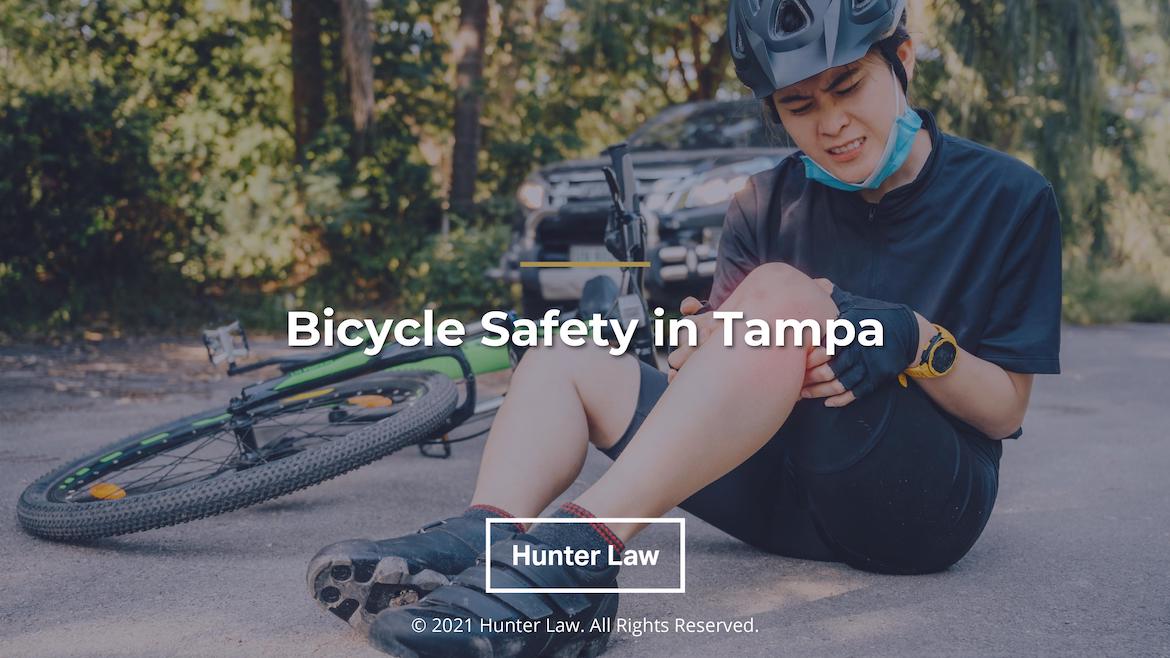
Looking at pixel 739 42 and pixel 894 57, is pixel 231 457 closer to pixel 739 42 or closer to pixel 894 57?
pixel 739 42

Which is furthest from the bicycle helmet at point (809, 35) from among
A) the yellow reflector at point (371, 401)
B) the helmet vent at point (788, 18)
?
the yellow reflector at point (371, 401)

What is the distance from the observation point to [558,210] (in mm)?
7766

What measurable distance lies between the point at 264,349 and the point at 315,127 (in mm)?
3863

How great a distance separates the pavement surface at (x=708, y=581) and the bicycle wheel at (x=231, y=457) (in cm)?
11

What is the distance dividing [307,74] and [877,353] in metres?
10.2

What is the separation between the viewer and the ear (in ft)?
7.48

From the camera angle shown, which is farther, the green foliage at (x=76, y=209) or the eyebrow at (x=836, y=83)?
the green foliage at (x=76, y=209)

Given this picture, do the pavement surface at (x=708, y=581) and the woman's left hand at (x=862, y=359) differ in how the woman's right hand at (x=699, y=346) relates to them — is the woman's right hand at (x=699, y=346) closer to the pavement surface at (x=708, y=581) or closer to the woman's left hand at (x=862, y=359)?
the woman's left hand at (x=862, y=359)

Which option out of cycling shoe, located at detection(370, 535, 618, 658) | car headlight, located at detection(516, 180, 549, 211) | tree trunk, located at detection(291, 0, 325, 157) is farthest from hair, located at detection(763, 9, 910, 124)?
tree trunk, located at detection(291, 0, 325, 157)

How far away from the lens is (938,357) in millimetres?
2059

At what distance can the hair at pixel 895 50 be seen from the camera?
2195 millimetres

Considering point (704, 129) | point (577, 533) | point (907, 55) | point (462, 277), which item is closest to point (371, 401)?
point (577, 533)

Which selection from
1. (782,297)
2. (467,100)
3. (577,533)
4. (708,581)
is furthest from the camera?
(467,100)

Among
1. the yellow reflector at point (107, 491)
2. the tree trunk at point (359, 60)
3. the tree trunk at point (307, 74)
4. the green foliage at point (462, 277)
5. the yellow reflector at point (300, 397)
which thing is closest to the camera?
the yellow reflector at point (107, 491)
